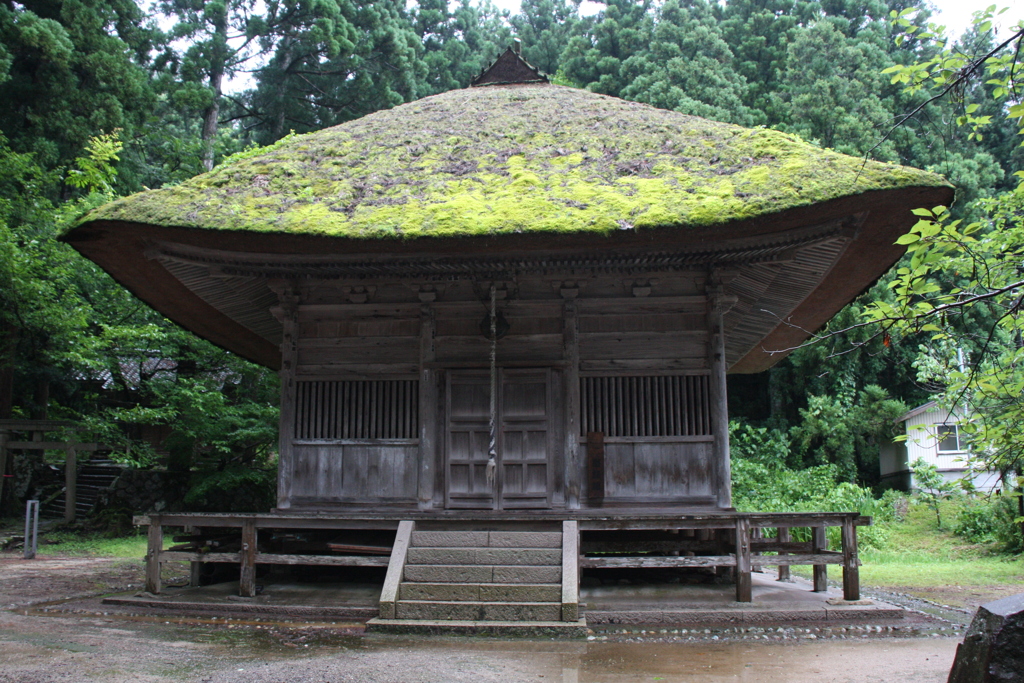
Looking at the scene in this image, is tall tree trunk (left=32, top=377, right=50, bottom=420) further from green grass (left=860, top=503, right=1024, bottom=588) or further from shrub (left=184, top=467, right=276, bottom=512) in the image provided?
Answer: green grass (left=860, top=503, right=1024, bottom=588)

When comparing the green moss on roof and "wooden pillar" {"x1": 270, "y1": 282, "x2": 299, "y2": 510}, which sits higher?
the green moss on roof

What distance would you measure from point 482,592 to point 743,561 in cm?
280

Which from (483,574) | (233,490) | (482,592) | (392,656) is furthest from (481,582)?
(233,490)

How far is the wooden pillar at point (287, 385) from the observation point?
9.01 m

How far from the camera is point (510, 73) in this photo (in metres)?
13.3

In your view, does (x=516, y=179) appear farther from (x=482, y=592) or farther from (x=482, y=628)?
(x=482, y=628)

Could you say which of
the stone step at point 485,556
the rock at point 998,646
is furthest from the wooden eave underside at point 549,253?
the rock at point 998,646

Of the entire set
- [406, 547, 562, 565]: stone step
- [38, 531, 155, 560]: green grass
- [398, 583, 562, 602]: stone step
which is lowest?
[38, 531, 155, 560]: green grass

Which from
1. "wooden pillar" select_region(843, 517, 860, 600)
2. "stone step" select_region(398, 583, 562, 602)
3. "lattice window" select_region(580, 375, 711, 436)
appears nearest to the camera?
"stone step" select_region(398, 583, 562, 602)

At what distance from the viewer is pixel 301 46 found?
27750mm

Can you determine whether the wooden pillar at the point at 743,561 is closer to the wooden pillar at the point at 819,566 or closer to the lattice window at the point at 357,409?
the wooden pillar at the point at 819,566

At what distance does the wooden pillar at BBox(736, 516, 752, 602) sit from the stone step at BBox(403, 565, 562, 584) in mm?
1967

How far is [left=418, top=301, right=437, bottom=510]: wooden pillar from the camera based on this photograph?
28.7 feet

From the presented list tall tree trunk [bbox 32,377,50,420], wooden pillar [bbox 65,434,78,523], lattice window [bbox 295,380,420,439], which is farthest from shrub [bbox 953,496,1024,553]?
tall tree trunk [bbox 32,377,50,420]
